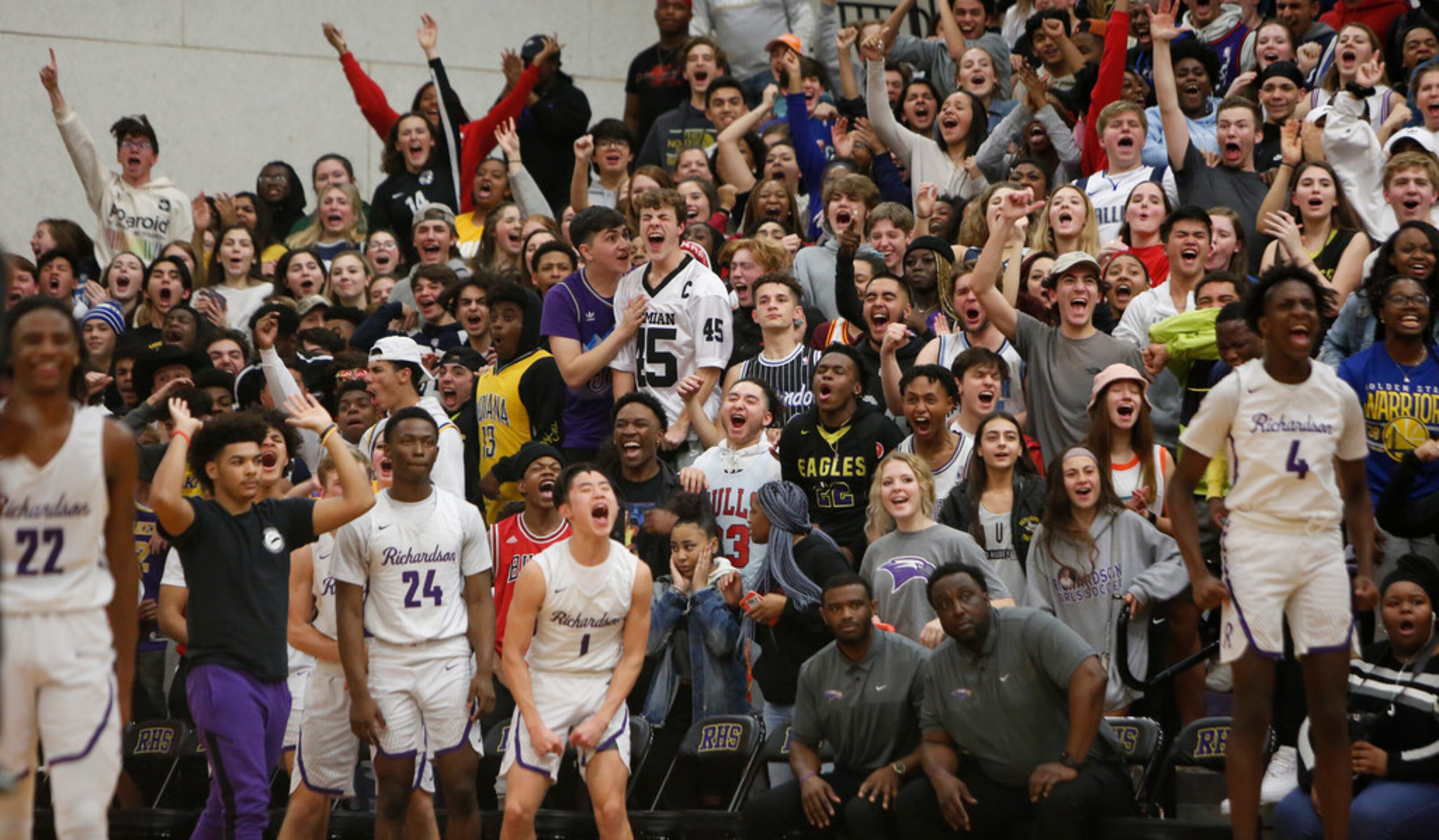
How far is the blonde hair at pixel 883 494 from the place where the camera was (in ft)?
28.1

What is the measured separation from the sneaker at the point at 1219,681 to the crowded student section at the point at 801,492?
0.06 metres

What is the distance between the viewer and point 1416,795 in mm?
7035

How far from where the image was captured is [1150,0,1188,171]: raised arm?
36.4ft

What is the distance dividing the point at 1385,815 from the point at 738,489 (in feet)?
12.1

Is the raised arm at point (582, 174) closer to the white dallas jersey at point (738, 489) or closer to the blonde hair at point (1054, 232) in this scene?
the blonde hair at point (1054, 232)

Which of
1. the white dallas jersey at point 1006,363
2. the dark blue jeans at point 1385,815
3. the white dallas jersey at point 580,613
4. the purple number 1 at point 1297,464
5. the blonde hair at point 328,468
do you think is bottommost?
Result: the dark blue jeans at point 1385,815

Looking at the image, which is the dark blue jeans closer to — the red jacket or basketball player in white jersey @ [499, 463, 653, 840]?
basketball player in white jersey @ [499, 463, 653, 840]

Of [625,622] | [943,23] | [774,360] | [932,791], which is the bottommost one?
[932,791]

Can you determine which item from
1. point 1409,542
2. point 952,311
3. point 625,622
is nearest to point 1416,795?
point 1409,542

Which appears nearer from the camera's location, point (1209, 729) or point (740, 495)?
point (1209, 729)

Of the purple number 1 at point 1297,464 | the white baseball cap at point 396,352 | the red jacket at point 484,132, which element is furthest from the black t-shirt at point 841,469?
the red jacket at point 484,132

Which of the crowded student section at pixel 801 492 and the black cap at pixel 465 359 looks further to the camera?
the black cap at pixel 465 359

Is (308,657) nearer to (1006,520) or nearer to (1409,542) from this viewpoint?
(1006,520)

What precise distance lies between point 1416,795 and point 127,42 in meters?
14.2
